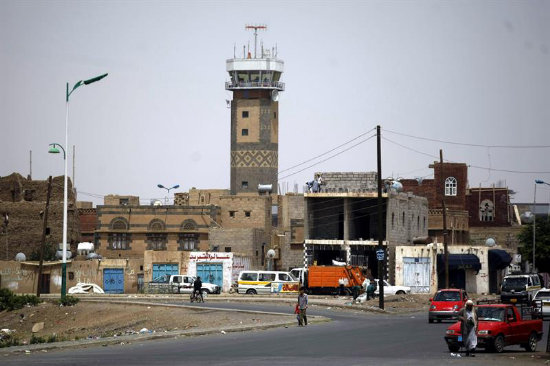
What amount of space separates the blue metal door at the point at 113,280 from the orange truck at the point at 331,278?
14639 mm

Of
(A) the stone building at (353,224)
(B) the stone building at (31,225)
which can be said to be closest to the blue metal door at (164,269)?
(A) the stone building at (353,224)

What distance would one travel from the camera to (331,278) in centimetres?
6694

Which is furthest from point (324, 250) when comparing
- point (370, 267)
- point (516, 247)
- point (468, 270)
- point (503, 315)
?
point (503, 315)

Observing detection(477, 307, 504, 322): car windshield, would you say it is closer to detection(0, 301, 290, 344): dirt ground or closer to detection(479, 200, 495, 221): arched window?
detection(0, 301, 290, 344): dirt ground

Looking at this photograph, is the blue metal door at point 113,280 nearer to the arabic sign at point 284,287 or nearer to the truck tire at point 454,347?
the arabic sign at point 284,287

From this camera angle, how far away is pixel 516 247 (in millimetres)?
104062

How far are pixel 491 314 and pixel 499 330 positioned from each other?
2.12ft

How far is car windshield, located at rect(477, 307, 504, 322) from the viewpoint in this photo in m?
29.3

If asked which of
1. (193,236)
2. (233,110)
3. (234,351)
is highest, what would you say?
(233,110)

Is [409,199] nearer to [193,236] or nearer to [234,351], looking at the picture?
[193,236]

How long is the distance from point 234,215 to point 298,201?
636cm

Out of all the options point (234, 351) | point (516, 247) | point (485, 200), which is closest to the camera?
point (234, 351)

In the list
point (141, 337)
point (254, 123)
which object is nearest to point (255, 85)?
point (254, 123)

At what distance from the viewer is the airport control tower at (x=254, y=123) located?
116 m
